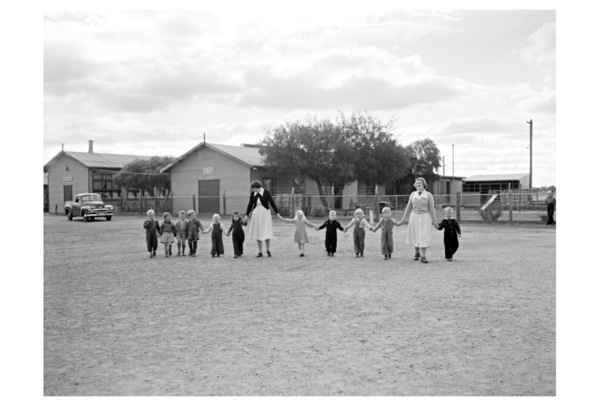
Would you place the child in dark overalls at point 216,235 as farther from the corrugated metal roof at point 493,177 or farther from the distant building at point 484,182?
the distant building at point 484,182

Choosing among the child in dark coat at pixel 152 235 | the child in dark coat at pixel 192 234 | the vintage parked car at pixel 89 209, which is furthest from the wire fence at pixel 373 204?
the child in dark coat at pixel 152 235

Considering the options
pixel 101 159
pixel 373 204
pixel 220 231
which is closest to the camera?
pixel 220 231

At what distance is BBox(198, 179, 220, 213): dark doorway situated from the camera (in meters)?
41.1

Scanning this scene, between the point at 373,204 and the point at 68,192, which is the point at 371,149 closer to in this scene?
the point at 373,204

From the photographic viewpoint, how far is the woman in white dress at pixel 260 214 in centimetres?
1277

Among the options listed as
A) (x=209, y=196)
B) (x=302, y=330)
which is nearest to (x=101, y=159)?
(x=209, y=196)

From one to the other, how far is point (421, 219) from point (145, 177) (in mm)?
41278

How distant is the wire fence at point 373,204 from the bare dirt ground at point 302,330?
18.7 m

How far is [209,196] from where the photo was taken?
41.0 meters

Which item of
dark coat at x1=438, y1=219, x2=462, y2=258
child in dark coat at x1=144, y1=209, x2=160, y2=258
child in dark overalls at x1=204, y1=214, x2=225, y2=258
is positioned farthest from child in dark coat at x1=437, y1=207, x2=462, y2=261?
child in dark coat at x1=144, y1=209, x2=160, y2=258

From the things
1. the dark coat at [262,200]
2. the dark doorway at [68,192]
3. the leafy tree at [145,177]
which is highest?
the leafy tree at [145,177]

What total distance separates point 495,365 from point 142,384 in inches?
104

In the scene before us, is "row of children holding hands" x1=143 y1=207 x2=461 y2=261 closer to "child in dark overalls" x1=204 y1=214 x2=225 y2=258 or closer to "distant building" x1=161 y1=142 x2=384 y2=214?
"child in dark overalls" x1=204 y1=214 x2=225 y2=258

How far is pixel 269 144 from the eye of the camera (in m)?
38.6
